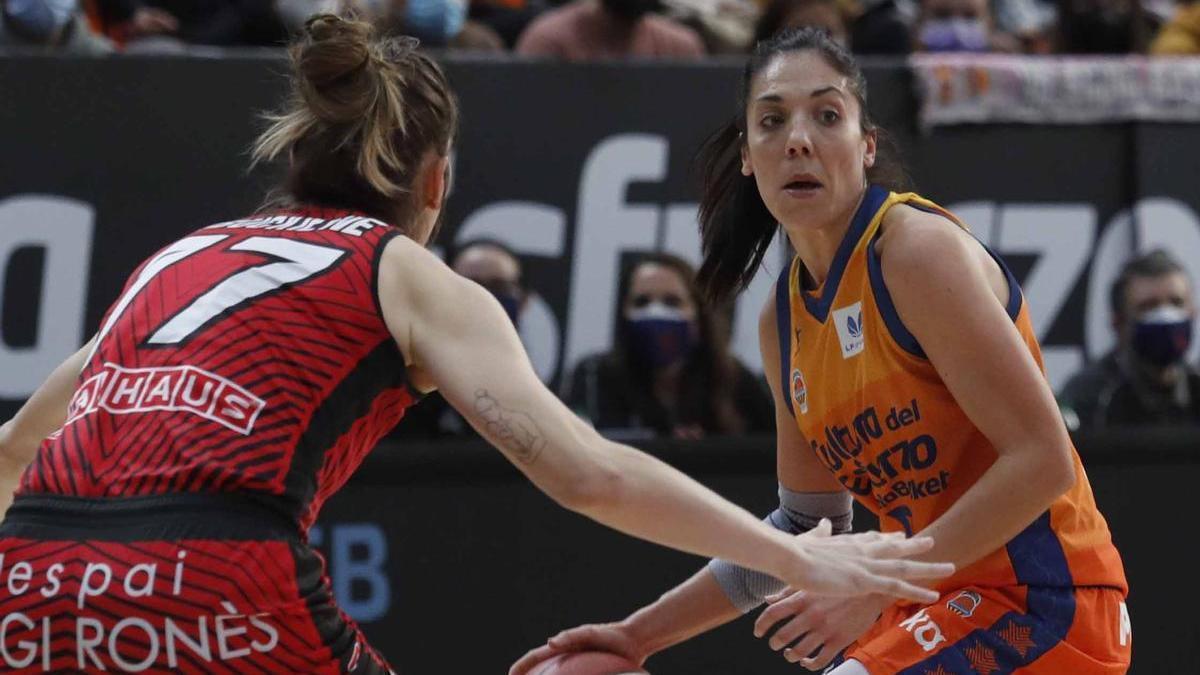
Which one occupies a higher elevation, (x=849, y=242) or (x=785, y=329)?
(x=849, y=242)

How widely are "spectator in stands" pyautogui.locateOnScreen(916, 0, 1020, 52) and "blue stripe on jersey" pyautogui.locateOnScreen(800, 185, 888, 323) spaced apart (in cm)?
478

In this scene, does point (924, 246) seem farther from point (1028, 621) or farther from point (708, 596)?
point (708, 596)

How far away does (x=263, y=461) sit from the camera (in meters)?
2.74

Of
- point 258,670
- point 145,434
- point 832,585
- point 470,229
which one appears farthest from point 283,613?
point 470,229

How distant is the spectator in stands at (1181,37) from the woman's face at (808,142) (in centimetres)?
507

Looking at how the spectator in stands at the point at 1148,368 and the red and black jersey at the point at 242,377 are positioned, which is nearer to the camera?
the red and black jersey at the point at 242,377

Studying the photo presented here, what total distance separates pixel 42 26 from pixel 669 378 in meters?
2.65

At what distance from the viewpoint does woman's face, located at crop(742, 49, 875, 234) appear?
3686 millimetres

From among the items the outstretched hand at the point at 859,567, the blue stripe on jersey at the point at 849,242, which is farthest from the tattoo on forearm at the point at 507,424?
the blue stripe on jersey at the point at 849,242

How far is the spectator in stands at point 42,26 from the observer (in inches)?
271

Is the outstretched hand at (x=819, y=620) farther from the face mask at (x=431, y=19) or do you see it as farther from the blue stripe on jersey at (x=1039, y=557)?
the face mask at (x=431, y=19)

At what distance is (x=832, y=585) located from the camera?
280cm

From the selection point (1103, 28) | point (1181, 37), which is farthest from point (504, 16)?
point (1181, 37)

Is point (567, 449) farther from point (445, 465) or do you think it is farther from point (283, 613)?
point (445, 465)
